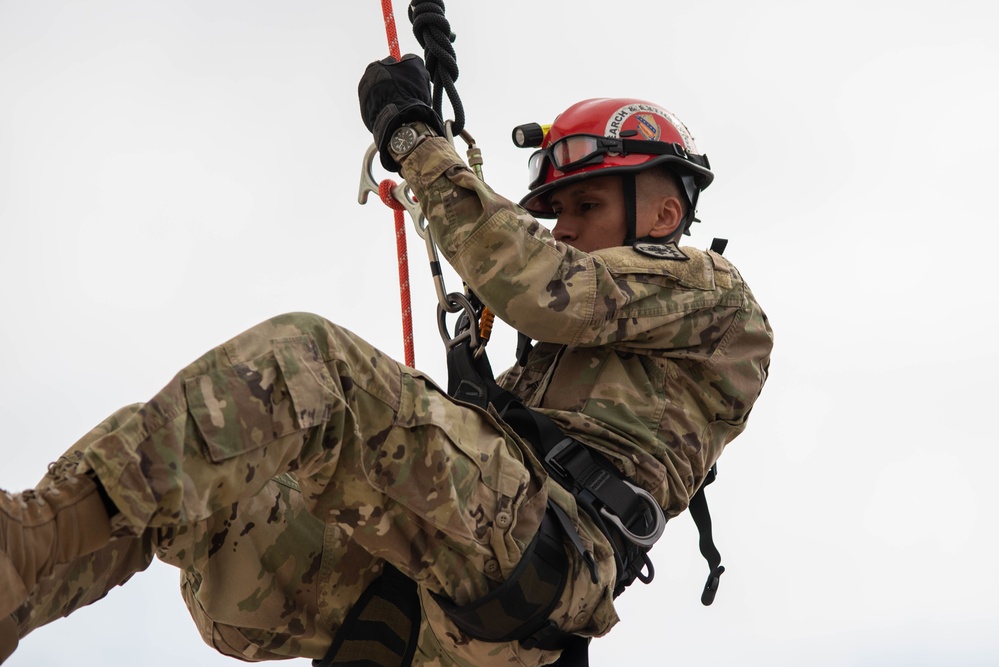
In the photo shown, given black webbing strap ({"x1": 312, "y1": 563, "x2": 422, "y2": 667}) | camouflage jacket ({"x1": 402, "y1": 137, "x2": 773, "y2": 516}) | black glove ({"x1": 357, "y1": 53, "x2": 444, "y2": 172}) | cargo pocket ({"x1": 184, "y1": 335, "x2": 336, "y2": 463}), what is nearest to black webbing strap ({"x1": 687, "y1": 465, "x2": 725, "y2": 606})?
camouflage jacket ({"x1": 402, "y1": 137, "x2": 773, "y2": 516})

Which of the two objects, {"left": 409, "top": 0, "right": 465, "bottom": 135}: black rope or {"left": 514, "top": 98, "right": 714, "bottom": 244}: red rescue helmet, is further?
{"left": 514, "top": 98, "right": 714, "bottom": 244}: red rescue helmet

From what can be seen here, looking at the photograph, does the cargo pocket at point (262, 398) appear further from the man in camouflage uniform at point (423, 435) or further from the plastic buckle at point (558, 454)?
the plastic buckle at point (558, 454)

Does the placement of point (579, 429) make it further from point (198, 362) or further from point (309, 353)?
point (198, 362)

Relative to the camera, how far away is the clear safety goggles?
472 cm

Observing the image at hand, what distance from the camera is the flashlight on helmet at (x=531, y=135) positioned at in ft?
16.4

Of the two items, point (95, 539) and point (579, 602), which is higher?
point (95, 539)

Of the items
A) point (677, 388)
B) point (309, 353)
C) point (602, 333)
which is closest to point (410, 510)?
point (309, 353)

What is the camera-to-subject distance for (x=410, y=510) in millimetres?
3602

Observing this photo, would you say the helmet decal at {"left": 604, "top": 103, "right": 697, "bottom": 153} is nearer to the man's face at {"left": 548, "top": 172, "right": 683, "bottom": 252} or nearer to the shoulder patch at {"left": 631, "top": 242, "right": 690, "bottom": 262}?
the man's face at {"left": 548, "top": 172, "right": 683, "bottom": 252}

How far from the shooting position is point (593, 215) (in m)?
4.71

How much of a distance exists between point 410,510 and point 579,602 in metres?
0.64

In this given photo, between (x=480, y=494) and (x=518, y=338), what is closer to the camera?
(x=480, y=494)

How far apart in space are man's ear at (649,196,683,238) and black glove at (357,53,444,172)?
0.97m

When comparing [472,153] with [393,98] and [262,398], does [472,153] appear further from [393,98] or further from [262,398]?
[262,398]
